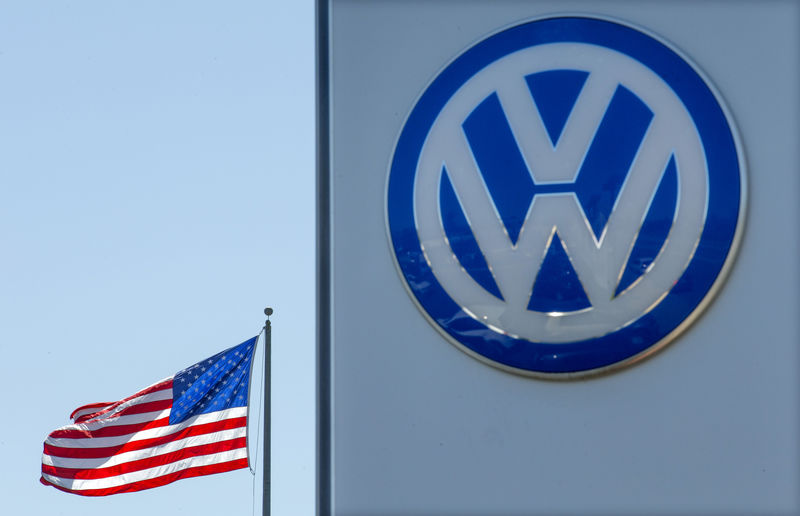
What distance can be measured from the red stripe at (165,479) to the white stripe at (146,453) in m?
0.23

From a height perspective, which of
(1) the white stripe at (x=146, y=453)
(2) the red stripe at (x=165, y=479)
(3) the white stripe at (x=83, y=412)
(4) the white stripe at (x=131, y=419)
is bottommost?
(2) the red stripe at (x=165, y=479)

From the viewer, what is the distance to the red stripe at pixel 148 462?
33.5 ft

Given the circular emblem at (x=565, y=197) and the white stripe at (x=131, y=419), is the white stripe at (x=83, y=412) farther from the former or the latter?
the circular emblem at (x=565, y=197)

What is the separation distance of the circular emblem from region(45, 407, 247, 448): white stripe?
8.26 metres

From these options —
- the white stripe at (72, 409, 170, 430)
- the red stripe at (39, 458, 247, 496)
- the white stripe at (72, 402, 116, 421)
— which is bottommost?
the red stripe at (39, 458, 247, 496)

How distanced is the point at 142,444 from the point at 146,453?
99 millimetres

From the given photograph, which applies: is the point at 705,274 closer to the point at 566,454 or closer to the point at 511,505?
the point at 566,454

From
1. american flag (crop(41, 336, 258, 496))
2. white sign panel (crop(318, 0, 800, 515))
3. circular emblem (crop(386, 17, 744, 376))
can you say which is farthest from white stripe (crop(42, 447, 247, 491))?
circular emblem (crop(386, 17, 744, 376))

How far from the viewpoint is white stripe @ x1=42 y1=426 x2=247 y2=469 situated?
404 inches

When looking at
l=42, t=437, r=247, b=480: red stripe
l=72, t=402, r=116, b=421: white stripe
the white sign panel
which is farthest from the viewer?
l=72, t=402, r=116, b=421: white stripe

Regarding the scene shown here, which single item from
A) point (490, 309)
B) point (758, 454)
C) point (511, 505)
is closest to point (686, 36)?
point (490, 309)

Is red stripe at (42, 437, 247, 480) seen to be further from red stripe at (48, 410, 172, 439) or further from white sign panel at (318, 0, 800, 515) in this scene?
white sign panel at (318, 0, 800, 515)

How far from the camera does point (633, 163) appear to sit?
232cm

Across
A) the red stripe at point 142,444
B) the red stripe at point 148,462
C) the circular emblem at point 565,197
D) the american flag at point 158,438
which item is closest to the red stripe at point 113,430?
the american flag at point 158,438
